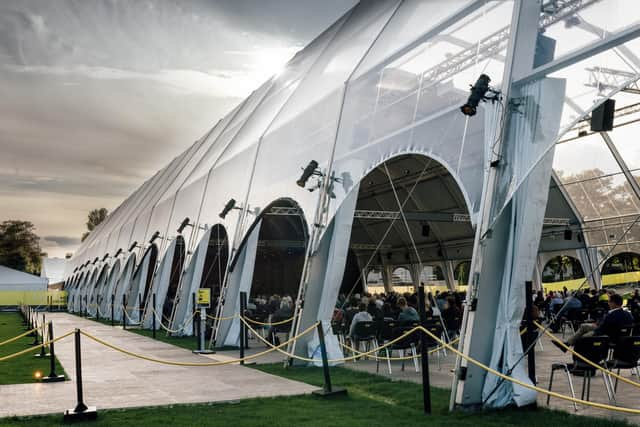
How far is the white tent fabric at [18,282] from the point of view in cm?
6518

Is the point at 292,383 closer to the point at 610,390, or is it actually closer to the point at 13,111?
the point at 610,390

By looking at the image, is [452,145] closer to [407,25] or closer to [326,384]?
[326,384]

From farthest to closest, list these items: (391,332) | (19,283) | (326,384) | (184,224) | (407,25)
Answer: (19,283), (184,224), (407,25), (391,332), (326,384)

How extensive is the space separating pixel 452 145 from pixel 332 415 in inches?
169

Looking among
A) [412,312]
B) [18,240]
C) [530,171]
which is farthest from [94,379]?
[18,240]

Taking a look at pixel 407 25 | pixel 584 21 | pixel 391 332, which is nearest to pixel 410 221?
pixel 391 332

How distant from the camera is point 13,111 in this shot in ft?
94.2

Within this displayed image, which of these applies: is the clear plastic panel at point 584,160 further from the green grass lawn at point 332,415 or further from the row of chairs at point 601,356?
the green grass lawn at point 332,415

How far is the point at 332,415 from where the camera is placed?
7934mm

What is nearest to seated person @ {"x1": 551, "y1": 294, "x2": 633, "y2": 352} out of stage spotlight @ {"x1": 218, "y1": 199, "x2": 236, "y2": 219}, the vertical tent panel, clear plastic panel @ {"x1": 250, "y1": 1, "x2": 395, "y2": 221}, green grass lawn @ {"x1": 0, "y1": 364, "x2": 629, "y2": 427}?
green grass lawn @ {"x1": 0, "y1": 364, "x2": 629, "y2": 427}

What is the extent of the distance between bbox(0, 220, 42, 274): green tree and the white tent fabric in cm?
4225

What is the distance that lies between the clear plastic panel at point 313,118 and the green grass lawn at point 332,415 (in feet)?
19.0

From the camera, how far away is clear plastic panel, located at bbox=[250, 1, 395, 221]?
579 inches

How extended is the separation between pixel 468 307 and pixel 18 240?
11191cm
